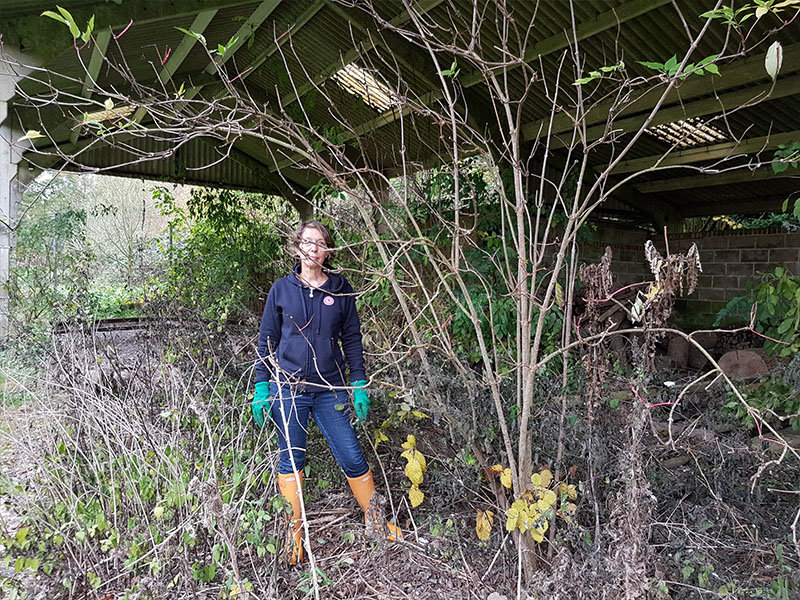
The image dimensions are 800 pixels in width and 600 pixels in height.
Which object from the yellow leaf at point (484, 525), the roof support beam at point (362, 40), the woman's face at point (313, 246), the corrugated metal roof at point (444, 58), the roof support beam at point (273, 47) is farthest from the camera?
the roof support beam at point (273, 47)

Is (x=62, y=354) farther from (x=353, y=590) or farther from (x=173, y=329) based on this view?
(x=353, y=590)

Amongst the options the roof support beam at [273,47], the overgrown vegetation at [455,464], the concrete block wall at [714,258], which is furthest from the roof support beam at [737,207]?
the roof support beam at [273,47]

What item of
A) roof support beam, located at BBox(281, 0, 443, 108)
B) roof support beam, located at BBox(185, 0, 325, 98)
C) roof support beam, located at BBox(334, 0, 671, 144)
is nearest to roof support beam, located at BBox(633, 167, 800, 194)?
roof support beam, located at BBox(334, 0, 671, 144)

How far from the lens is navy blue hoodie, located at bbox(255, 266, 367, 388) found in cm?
276

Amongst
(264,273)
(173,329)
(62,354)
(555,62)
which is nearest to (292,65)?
(264,273)

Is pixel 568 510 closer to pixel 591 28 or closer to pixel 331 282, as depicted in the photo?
pixel 331 282

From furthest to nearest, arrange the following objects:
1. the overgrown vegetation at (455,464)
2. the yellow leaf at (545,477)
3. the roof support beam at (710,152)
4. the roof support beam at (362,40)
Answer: the roof support beam at (710,152)
the roof support beam at (362,40)
the yellow leaf at (545,477)
the overgrown vegetation at (455,464)

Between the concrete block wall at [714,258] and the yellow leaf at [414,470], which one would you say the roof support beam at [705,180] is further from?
the yellow leaf at [414,470]

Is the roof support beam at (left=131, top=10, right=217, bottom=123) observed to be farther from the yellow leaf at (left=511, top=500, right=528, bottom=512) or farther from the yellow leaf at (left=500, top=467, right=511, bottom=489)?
the yellow leaf at (left=511, top=500, right=528, bottom=512)

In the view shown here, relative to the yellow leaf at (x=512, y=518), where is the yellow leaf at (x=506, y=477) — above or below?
above

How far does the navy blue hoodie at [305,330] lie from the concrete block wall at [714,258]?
17.9 feet

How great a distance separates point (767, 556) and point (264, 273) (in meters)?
7.89

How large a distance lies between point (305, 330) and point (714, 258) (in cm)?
723

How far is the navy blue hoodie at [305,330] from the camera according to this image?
9.07 feet
